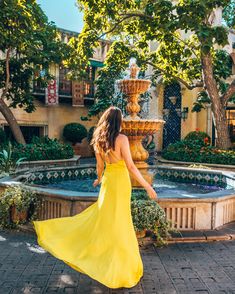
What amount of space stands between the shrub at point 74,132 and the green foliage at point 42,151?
16.4 feet

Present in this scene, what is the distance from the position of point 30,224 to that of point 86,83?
16.3 meters

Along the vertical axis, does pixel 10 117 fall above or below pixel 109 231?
above

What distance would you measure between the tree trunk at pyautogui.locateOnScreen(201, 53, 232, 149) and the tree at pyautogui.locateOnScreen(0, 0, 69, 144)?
6.04 meters

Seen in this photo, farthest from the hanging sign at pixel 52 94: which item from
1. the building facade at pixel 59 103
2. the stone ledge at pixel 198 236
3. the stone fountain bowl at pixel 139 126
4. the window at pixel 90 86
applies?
the stone ledge at pixel 198 236

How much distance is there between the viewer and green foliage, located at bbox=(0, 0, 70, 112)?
12.3 meters

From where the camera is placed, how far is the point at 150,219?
16.6 feet

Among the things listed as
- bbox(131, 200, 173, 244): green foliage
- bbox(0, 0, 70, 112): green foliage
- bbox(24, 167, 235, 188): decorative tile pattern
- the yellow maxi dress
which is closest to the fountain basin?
bbox(131, 200, 173, 244): green foliage

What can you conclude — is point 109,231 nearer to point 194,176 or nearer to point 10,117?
point 194,176

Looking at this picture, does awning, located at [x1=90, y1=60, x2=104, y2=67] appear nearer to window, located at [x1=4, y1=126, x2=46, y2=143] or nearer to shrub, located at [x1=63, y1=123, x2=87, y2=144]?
shrub, located at [x1=63, y1=123, x2=87, y2=144]

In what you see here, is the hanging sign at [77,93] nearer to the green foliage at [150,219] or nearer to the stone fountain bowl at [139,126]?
the stone fountain bowl at [139,126]

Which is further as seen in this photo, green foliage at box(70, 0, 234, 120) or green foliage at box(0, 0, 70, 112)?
green foliage at box(0, 0, 70, 112)

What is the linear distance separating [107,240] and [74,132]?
640 inches

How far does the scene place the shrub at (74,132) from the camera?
64.9ft

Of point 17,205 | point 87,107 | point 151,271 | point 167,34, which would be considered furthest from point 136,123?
point 87,107
